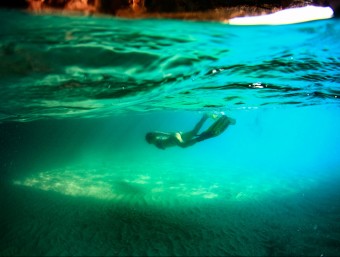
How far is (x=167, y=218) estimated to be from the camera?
501 inches

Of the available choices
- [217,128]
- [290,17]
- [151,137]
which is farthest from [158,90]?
[290,17]

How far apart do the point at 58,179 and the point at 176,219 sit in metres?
13.7

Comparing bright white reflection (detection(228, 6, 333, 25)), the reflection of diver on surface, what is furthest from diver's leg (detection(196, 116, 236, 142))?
bright white reflection (detection(228, 6, 333, 25))

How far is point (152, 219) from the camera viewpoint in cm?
1254

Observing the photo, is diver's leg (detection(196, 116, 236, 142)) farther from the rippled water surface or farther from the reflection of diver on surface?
the rippled water surface

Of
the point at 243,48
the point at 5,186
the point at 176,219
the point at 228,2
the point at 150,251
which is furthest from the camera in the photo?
the point at 5,186

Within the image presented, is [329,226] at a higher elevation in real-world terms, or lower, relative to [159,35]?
lower

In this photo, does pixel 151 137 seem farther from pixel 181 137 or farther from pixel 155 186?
pixel 155 186

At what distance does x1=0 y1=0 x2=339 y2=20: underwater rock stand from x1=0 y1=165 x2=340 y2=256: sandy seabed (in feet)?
26.6

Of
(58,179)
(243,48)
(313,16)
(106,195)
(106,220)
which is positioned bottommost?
(58,179)

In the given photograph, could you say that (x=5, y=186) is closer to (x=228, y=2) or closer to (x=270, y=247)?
(x=270, y=247)

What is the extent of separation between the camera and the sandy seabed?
997cm

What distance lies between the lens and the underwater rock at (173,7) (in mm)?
4676

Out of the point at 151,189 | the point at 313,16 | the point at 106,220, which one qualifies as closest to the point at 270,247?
the point at 106,220
